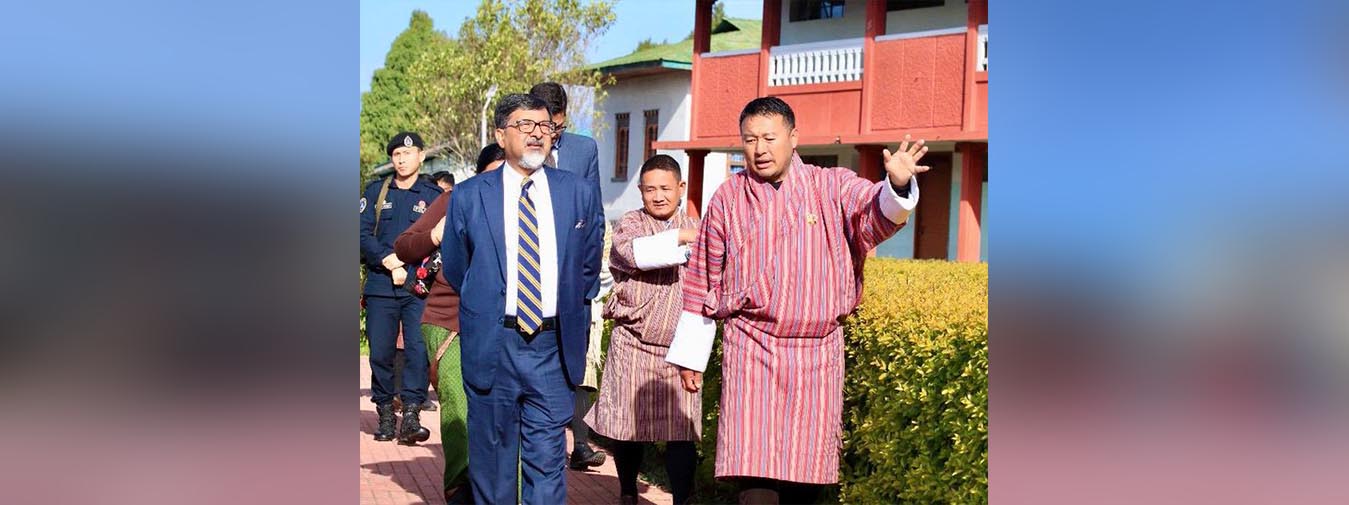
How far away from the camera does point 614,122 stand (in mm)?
34031

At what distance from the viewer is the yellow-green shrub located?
4.47 metres

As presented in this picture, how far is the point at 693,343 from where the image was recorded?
5086 mm

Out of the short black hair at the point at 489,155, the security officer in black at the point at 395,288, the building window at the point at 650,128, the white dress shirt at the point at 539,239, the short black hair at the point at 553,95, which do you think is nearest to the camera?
the white dress shirt at the point at 539,239

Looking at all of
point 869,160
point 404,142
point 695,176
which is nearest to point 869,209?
point 404,142

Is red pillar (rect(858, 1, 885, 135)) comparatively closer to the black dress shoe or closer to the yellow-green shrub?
the black dress shoe

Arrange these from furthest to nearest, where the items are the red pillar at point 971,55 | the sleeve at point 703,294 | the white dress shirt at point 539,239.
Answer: the red pillar at point 971,55
the sleeve at point 703,294
the white dress shirt at point 539,239

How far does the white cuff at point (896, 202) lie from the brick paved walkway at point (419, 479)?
108 inches

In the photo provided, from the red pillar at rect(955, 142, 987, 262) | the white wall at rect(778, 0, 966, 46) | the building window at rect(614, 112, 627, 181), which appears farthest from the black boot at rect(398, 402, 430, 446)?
the building window at rect(614, 112, 627, 181)

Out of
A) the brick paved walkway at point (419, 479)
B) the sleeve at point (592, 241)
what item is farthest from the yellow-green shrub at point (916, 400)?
Result: the brick paved walkway at point (419, 479)

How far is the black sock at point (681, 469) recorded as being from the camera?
613 centimetres

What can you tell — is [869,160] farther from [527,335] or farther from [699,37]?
[527,335]

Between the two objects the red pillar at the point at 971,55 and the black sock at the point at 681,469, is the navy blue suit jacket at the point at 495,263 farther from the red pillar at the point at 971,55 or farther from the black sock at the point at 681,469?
the red pillar at the point at 971,55
